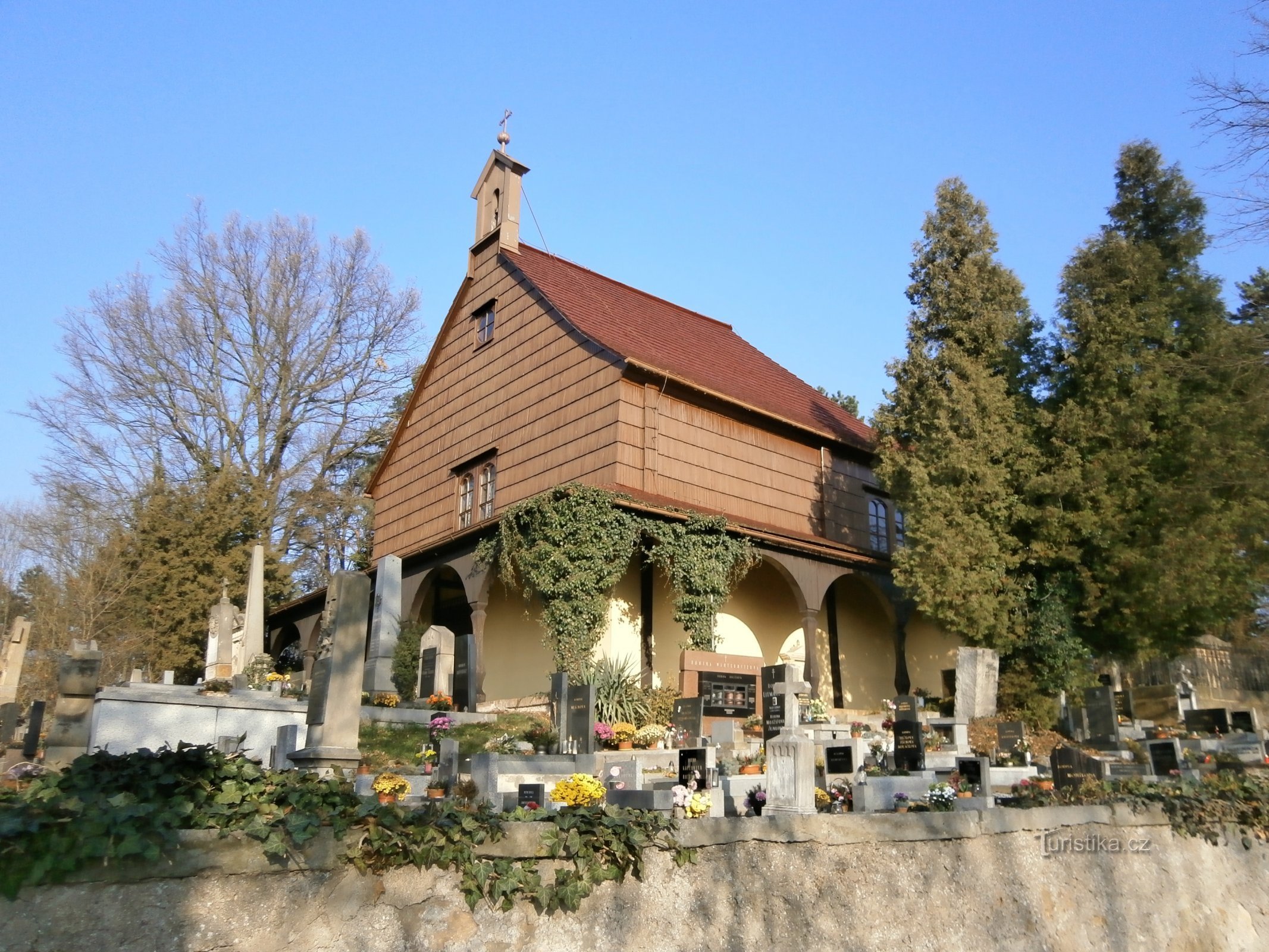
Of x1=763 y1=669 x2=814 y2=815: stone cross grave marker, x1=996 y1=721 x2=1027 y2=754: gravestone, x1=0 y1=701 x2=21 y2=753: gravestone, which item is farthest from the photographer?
x1=0 y1=701 x2=21 y2=753: gravestone

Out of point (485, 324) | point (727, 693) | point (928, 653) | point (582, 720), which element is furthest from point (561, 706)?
point (928, 653)

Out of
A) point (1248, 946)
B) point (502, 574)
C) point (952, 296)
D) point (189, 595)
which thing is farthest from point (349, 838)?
point (189, 595)

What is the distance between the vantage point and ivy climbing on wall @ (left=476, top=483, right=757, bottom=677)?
712 inches

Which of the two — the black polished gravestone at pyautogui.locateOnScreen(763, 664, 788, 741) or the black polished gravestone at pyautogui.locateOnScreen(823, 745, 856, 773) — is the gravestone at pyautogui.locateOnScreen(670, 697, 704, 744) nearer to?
the black polished gravestone at pyautogui.locateOnScreen(763, 664, 788, 741)

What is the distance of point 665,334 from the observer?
24438 millimetres

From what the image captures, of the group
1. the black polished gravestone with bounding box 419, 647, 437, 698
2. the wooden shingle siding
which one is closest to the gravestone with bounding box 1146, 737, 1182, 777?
the wooden shingle siding

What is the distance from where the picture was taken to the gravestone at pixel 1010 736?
1459 centimetres

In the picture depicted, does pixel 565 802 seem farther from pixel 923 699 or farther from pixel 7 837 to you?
pixel 923 699

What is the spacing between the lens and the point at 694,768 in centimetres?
1098

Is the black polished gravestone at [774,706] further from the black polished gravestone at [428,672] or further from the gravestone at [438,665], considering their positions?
the black polished gravestone at [428,672]

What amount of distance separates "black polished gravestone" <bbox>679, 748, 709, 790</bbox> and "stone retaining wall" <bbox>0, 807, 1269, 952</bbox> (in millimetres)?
3209

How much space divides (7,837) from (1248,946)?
947cm

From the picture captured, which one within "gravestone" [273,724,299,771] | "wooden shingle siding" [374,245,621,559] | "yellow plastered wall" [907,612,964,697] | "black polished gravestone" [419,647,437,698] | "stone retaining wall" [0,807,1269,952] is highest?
"wooden shingle siding" [374,245,621,559]

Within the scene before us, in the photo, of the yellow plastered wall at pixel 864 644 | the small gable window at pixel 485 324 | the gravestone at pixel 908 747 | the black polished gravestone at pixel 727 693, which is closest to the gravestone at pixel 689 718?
the black polished gravestone at pixel 727 693
